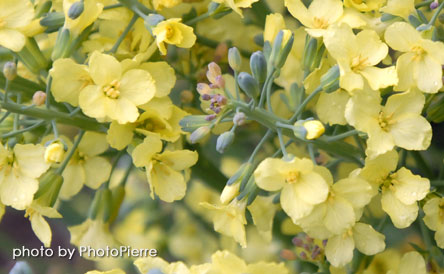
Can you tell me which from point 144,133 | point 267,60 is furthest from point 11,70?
point 267,60

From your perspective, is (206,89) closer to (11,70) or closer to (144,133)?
(144,133)

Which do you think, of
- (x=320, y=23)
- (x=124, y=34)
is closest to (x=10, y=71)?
(x=124, y=34)

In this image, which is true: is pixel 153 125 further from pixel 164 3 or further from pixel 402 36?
pixel 402 36

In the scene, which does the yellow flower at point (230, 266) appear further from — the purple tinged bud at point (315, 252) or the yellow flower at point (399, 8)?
the yellow flower at point (399, 8)

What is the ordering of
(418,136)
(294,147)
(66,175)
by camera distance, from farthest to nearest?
1. (294,147)
2. (66,175)
3. (418,136)

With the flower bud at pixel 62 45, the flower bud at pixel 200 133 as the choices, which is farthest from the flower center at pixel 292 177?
the flower bud at pixel 62 45
